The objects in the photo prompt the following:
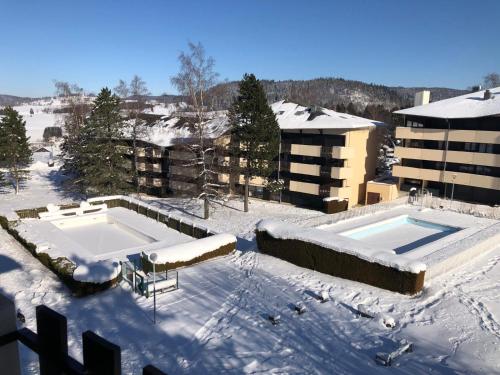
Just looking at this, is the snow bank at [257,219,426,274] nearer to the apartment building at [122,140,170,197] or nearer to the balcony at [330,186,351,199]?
the balcony at [330,186,351,199]

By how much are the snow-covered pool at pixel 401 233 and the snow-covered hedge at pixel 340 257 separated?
5.77 metres

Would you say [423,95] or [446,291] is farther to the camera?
[423,95]

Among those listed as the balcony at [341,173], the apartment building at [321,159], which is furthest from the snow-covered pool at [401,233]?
the balcony at [341,173]

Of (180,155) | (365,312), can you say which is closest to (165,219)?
(180,155)

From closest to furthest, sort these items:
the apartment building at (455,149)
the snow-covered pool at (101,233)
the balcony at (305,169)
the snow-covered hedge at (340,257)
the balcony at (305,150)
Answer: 1. the snow-covered hedge at (340,257)
2. the snow-covered pool at (101,233)
3. the apartment building at (455,149)
4. the balcony at (305,150)
5. the balcony at (305,169)

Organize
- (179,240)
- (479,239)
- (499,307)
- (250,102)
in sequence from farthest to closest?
(250,102) < (179,240) < (479,239) < (499,307)

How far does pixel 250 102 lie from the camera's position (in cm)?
3338

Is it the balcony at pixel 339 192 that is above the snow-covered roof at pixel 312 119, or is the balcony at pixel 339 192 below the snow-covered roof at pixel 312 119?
below

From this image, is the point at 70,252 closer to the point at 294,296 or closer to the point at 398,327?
the point at 294,296

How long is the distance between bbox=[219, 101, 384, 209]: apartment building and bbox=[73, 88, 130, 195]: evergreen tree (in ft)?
34.8

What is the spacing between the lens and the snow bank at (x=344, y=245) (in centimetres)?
1670

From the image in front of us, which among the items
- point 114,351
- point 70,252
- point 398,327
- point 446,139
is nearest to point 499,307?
point 398,327

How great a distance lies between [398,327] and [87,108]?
49.0 metres

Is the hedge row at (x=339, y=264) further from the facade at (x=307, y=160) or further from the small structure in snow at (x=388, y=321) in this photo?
the facade at (x=307, y=160)
